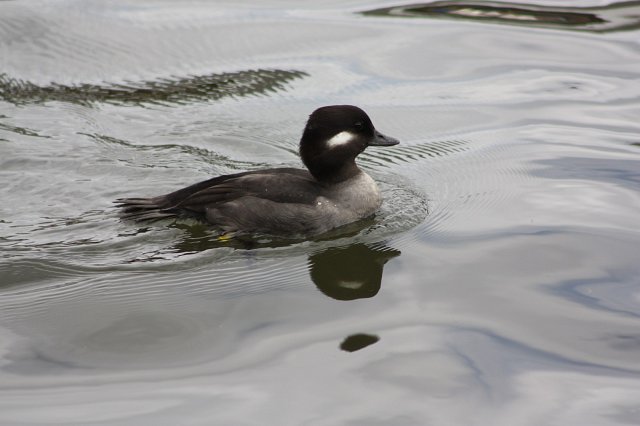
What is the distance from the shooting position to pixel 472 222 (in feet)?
29.2

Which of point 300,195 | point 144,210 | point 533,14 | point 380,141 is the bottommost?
point 144,210

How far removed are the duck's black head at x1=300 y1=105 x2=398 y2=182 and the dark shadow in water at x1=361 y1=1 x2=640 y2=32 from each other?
6467 mm

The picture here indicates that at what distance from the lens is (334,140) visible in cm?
902

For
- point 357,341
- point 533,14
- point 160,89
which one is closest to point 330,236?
point 357,341

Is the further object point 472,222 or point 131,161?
point 131,161

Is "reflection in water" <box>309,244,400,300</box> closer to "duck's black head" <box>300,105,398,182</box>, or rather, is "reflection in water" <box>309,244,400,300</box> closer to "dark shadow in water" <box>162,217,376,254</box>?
"dark shadow in water" <box>162,217,376,254</box>

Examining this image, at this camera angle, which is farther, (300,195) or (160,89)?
(160,89)

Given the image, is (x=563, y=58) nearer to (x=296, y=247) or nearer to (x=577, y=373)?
(x=296, y=247)

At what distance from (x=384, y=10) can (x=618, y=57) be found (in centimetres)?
369

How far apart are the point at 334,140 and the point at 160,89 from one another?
4187 millimetres

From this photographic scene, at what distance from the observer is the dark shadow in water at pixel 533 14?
1471 centimetres

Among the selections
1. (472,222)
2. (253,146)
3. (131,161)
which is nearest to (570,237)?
(472,222)

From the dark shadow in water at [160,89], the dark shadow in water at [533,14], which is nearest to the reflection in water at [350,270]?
the dark shadow in water at [160,89]

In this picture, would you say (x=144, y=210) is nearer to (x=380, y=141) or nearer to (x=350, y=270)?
(x=350, y=270)
